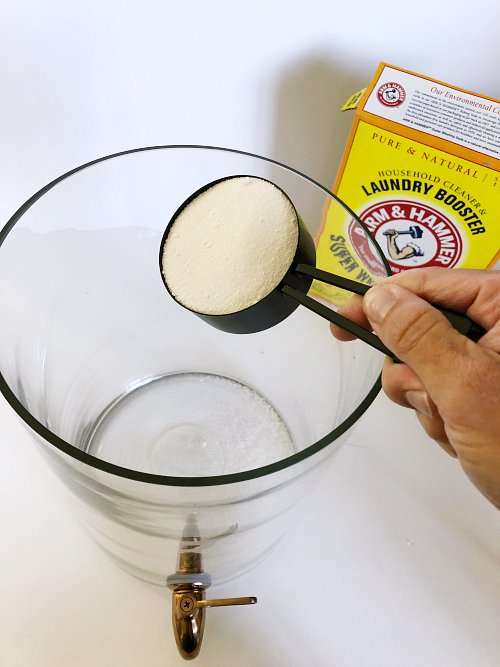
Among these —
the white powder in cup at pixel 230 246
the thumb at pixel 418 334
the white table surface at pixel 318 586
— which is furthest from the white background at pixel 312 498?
the thumb at pixel 418 334

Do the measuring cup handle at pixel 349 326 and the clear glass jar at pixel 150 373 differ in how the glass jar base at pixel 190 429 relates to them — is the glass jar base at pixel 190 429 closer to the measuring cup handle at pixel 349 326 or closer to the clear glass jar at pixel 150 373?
the clear glass jar at pixel 150 373

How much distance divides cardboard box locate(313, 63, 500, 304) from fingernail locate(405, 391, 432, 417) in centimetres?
12

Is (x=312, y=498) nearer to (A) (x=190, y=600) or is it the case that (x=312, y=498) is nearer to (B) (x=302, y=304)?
(A) (x=190, y=600)

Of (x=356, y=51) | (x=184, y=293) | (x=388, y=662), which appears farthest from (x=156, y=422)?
(x=356, y=51)

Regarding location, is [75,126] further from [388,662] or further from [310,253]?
[388,662]

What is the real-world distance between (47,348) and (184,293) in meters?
0.21

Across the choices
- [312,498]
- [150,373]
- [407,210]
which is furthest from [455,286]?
[150,373]

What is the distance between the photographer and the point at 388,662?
21.1 inches

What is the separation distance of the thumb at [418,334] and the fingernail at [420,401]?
0.21 ft

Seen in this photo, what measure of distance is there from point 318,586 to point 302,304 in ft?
1.14

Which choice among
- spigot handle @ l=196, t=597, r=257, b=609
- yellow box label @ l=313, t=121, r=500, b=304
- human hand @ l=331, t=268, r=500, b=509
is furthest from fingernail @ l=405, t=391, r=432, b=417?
spigot handle @ l=196, t=597, r=257, b=609

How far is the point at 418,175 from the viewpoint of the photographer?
1.87 ft

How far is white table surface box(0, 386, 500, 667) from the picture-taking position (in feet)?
1.77

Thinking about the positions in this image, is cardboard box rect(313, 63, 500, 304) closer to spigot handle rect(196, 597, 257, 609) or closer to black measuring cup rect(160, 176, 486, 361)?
black measuring cup rect(160, 176, 486, 361)
